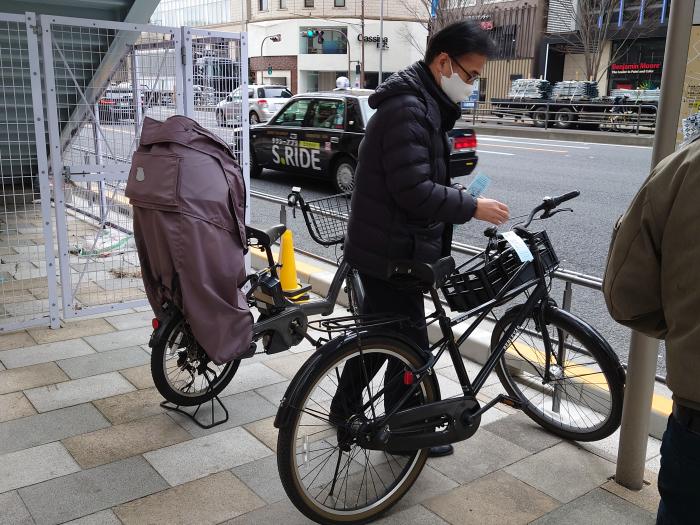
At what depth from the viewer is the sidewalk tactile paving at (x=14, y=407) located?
360cm

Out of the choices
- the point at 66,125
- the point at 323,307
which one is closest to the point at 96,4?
the point at 66,125

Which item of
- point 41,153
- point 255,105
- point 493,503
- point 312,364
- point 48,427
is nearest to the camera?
point 312,364

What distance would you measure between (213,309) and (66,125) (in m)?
5.33

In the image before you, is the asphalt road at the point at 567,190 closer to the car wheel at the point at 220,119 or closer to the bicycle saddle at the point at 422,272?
the car wheel at the point at 220,119

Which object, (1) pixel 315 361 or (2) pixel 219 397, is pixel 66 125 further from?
(1) pixel 315 361

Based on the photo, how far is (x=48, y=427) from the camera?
3.48m

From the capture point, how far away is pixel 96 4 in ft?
21.2

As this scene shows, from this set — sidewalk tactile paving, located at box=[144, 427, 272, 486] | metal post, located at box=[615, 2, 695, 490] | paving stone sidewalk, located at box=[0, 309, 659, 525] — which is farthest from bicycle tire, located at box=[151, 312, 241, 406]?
metal post, located at box=[615, 2, 695, 490]

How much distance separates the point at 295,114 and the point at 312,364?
9857mm

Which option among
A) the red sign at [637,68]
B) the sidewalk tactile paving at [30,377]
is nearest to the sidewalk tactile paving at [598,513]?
the sidewalk tactile paving at [30,377]

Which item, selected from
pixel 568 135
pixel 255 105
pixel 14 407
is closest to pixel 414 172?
pixel 14 407

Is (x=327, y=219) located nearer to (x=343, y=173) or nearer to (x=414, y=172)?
(x=414, y=172)

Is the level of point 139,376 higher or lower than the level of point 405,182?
A: lower

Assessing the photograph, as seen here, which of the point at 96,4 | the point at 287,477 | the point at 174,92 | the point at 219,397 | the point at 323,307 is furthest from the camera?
the point at 96,4
